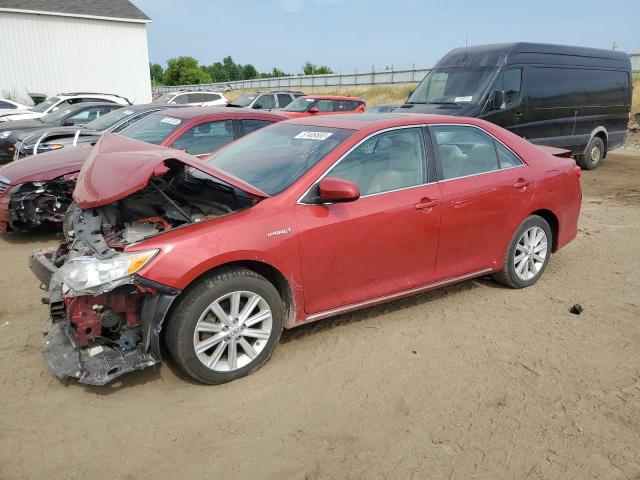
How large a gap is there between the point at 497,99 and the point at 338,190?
268 inches

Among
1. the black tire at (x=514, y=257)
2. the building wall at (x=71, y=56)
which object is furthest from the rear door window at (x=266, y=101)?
the black tire at (x=514, y=257)

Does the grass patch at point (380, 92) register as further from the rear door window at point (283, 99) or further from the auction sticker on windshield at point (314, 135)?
the auction sticker on windshield at point (314, 135)

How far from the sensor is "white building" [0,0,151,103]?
88.2 ft

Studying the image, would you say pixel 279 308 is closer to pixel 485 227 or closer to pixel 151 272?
pixel 151 272

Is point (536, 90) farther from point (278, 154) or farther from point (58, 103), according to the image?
point (58, 103)

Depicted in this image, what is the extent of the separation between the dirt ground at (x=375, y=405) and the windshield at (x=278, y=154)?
1.22 metres

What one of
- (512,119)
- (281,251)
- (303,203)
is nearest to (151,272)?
(281,251)

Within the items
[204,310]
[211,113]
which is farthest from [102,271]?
[211,113]

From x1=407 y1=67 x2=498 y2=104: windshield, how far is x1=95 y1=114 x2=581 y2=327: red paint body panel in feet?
15.6

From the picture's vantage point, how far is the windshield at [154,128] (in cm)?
701

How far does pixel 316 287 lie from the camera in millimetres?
3729

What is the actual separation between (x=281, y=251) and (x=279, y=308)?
15.0 inches

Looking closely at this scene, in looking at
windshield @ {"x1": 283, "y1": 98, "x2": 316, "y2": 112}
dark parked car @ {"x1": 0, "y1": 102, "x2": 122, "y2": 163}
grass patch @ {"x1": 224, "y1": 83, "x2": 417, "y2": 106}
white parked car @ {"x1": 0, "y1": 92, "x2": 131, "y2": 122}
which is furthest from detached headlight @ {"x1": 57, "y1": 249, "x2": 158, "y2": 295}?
grass patch @ {"x1": 224, "y1": 83, "x2": 417, "y2": 106}

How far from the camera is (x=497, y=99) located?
932 centimetres
